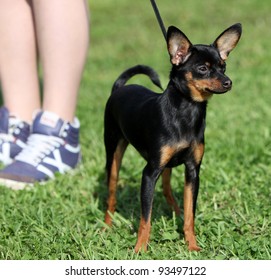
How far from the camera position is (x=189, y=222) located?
3.24m

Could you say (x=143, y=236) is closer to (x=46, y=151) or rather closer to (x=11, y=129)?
(x=46, y=151)

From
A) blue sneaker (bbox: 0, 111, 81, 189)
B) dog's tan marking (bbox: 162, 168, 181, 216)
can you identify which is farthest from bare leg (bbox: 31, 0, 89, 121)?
dog's tan marking (bbox: 162, 168, 181, 216)

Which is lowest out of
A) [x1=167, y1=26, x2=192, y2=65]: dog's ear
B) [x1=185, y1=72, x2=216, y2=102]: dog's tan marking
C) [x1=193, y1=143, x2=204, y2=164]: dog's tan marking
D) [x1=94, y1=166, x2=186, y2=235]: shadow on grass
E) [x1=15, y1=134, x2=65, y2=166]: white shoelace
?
[x1=94, y1=166, x2=186, y2=235]: shadow on grass

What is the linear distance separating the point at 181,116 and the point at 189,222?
55 cm

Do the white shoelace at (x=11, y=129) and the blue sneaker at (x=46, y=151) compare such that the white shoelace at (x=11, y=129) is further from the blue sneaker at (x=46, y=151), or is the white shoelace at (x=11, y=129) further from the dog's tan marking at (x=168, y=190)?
the dog's tan marking at (x=168, y=190)

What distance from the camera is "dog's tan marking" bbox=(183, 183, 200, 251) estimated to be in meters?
3.20

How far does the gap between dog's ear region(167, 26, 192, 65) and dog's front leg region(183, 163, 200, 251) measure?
543mm

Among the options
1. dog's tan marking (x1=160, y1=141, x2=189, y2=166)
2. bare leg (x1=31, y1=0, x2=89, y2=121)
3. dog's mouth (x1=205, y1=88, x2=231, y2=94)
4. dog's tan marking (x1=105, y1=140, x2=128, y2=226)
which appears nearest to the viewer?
dog's mouth (x1=205, y1=88, x2=231, y2=94)

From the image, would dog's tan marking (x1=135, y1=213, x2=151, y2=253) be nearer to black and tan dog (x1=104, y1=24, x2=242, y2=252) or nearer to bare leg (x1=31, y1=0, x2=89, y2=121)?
black and tan dog (x1=104, y1=24, x2=242, y2=252)

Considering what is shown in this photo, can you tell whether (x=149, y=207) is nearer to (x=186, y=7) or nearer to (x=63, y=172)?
(x=63, y=172)

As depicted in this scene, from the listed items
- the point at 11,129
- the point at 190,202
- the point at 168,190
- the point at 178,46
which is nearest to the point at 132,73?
the point at 168,190

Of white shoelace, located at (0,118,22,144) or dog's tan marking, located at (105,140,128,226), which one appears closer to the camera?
dog's tan marking, located at (105,140,128,226)

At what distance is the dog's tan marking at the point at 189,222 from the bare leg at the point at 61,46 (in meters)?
1.49

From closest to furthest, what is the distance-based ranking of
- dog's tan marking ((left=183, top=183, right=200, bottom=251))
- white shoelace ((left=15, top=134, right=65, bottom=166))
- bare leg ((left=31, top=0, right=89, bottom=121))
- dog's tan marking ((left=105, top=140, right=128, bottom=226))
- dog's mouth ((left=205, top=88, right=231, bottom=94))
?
dog's mouth ((left=205, top=88, right=231, bottom=94))
dog's tan marking ((left=183, top=183, right=200, bottom=251))
dog's tan marking ((left=105, top=140, right=128, bottom=226))
bare leg ((left=31, top=0, right=89, bottom=121))
white shoelace ((left=15, top=134, right=65, bottom=166))
